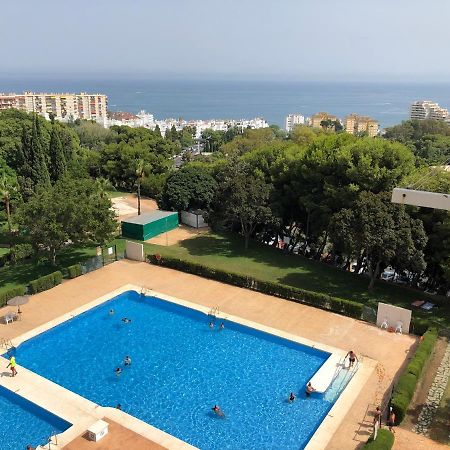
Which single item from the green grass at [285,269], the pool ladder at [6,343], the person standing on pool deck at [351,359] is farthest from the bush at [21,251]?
the person standing on pool deck at [351,359]

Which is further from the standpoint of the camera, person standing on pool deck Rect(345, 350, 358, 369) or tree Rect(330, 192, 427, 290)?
tree Rect(330, 192, 427, 290)

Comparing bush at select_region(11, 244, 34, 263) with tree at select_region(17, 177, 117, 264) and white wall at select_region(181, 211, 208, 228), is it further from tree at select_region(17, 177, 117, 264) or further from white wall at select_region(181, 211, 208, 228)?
white wall at select_region(181, 211, 208, 228)

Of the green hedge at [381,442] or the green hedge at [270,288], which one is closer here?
the green hedge at [381,442]

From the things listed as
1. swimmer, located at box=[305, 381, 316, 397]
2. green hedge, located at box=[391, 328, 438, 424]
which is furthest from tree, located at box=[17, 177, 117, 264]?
green hedge, located at box=[391, 328, 438, 424]

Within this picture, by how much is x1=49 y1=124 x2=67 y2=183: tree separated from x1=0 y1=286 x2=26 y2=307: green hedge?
22248mm

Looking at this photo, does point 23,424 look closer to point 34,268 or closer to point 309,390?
point 309,390

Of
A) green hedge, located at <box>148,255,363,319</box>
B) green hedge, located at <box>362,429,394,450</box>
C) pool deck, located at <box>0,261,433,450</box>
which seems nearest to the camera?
green hedge, located at <box>362,429,394,450</box>

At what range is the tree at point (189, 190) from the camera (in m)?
44.0

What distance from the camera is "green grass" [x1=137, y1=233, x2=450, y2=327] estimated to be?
2969cm

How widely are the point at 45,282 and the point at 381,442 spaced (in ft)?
72.9

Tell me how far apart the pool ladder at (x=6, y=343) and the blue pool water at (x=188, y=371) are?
44 cm

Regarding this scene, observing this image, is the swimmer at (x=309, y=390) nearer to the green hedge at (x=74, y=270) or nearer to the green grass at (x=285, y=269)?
the green grass at (x=285, y=269)

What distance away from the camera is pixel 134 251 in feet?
115

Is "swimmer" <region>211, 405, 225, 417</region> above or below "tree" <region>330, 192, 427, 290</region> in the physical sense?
below
